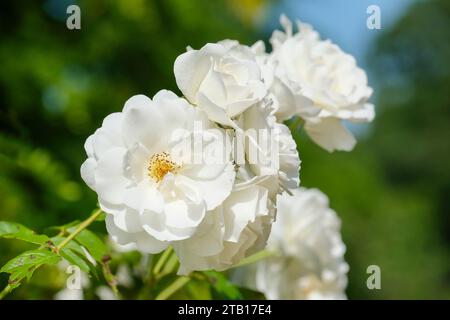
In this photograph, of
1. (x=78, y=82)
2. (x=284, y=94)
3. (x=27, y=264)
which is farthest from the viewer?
(x=78, y=82)

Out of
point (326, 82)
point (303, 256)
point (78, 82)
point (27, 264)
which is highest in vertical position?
point (78, 82)

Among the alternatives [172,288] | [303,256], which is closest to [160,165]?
[172,288]

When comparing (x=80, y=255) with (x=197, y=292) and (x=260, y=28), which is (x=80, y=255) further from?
(x=260, y=28)

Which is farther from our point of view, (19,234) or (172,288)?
(172,288)

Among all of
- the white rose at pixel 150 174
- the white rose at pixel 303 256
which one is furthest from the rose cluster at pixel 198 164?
the white rose at pixel 303 256

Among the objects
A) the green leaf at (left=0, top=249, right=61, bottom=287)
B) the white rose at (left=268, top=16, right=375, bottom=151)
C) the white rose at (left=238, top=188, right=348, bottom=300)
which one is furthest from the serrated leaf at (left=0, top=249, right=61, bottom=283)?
the white rose at (left=238, top=188, right=348, bottom=300)

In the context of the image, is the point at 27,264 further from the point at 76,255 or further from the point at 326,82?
the point at 326,82

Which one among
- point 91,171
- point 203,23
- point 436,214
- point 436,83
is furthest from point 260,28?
point 436,83

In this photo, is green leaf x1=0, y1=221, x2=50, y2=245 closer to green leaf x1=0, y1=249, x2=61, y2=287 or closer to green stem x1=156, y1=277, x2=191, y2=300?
green leaf x1=0, y1=249, x2=61, y2=287
